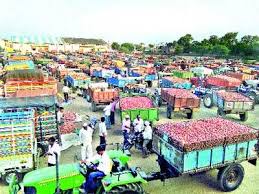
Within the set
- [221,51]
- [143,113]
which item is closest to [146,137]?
[143,113]

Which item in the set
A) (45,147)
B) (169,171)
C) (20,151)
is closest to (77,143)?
(45,147)

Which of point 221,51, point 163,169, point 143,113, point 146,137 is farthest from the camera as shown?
point 221,51

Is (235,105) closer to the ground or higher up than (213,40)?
closer to the ground

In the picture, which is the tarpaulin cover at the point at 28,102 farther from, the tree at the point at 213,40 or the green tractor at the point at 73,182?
the tree at the point at 213,40

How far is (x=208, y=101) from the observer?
20078 millimetres

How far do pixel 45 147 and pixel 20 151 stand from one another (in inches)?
77.1

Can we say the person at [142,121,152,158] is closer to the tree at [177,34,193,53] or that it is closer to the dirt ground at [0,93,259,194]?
the dirt ground at [0,93,259,194]

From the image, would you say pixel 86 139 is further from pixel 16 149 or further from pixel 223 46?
pixel 223 46

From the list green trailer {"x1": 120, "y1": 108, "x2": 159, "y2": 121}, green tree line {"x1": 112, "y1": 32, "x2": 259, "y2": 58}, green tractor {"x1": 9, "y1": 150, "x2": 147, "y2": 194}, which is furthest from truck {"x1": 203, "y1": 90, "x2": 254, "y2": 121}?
green tree line {"x1": 112, "y1": 32, "x2": 259, "y2": 58}

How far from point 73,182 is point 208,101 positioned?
14.5m

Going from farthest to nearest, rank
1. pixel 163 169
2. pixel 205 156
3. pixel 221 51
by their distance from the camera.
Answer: pixel 221 51 → pixel 163 169 → pixel 205 156

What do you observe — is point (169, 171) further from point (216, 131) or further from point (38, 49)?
point (38, 49)

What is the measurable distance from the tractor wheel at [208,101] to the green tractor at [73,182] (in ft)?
43.5

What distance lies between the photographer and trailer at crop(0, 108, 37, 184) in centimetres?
948
